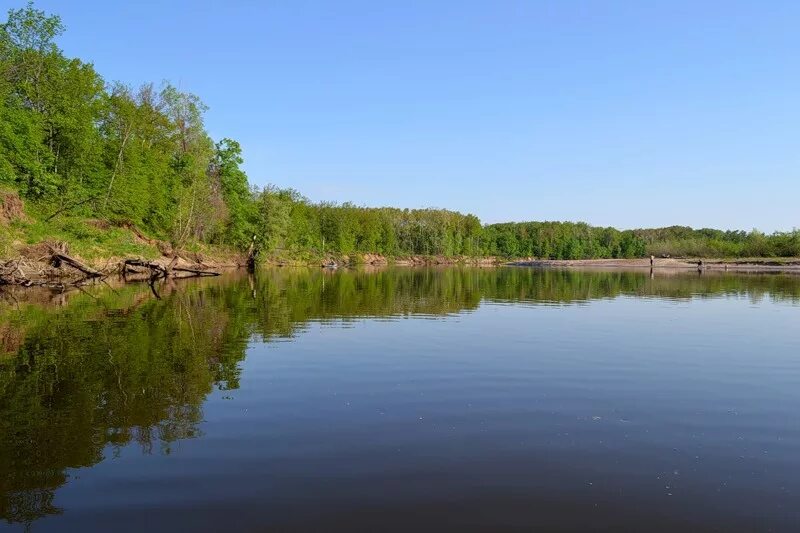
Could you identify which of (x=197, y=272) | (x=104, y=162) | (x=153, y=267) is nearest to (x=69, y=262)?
(x=153, y=267)

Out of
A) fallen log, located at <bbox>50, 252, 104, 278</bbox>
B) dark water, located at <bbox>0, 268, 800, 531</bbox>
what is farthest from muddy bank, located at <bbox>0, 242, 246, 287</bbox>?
dark water, located at <bbox>0, 268, 800, 531</bbox>

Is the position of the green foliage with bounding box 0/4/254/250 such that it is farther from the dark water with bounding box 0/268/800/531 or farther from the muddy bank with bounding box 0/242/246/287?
the dark water with bounding box 0/268/800/531

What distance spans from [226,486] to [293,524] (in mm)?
1685

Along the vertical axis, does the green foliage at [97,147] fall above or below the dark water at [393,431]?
above

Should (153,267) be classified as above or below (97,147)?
below

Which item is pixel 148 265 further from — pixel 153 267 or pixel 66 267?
pixel 66 267

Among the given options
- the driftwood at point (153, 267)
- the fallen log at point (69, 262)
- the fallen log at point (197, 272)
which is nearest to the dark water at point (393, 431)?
the fallen log at point (69, 262)

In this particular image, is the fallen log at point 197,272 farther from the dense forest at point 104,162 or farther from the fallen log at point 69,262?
the fallen log at point 69,262

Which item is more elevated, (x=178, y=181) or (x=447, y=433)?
(x=178, y=181)

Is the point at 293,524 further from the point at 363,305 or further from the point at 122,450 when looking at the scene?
the point at 363,305

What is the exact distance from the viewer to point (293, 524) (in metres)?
7.36

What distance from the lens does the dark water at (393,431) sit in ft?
25.6

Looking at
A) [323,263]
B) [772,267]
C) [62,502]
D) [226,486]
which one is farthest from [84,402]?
[772,267]

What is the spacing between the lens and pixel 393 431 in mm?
11242
